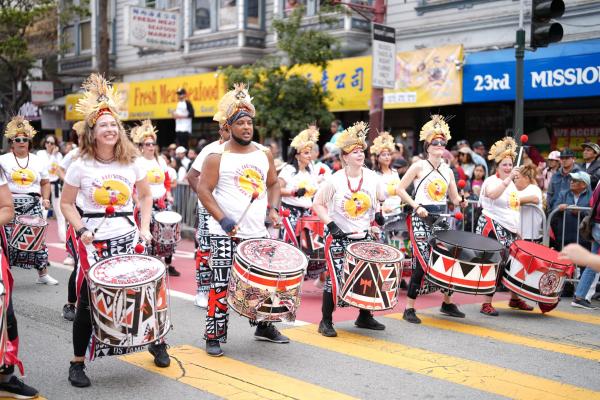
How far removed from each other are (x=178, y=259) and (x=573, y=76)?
24.7ft

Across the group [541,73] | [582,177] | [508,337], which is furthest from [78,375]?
[541,73]

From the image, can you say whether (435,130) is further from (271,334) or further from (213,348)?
(213,348)

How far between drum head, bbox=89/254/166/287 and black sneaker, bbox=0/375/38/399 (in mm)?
877

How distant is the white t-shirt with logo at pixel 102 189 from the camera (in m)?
5.78

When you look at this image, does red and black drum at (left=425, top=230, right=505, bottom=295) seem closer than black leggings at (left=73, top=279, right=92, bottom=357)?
No

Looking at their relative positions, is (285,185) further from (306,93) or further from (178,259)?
(306,93)

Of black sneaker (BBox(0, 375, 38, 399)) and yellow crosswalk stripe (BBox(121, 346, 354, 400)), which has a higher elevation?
black sneaker (BBox(0, 375, 38, 399))

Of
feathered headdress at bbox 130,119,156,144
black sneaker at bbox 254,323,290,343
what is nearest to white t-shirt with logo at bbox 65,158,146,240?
black sneaker at bbox 254,323,290,343

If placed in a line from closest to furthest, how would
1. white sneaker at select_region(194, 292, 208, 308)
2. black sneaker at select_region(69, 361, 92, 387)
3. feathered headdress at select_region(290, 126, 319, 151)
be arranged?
black sneaker at select_region(69, 361, 92, 387) → white sneaker at select_region(194, 292, 208, 308) → feathered headdress at select_region(290, 126, 319, 151)

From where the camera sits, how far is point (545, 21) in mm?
9836

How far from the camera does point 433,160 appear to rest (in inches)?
322

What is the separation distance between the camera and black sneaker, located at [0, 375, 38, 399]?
5.21 m

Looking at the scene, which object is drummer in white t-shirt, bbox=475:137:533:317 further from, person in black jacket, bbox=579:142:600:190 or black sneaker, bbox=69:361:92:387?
black sneaker, bbox=69:361:92:387

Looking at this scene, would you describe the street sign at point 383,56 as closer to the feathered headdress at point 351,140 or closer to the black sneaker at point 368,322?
Result: the feathered headdress at point 351,140
